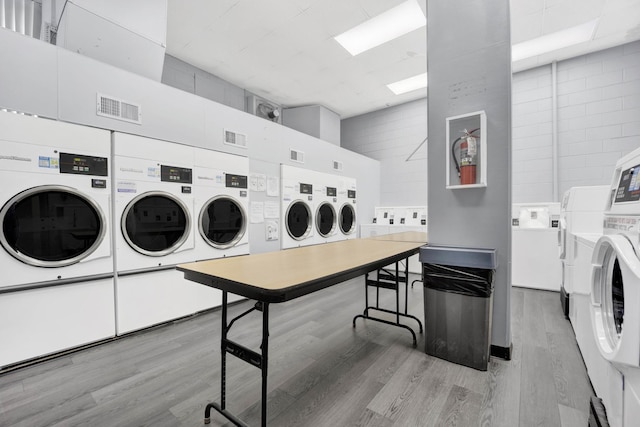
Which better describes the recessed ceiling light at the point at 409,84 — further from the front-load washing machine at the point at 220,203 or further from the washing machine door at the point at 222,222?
the washing machine door at the point at 222,222

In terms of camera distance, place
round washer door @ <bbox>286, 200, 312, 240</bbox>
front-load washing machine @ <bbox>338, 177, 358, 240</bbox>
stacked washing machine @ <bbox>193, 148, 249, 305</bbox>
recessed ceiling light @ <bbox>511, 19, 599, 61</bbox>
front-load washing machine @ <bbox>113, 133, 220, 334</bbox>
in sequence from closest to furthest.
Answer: front-load washing machine @ <bbox>113, 133, 220, 334</bbox>
stacked washing machine @ <bbox>193, 148, 249, 305</bbox>
recessed ceiling light @ <bbox>511, 19, 599, 61</bbox>
round washer door @ <bbox>286, 200, 312, 240</bbox>
front-load washing machine @ <bbox>338, 177, 358, 240</bbox>

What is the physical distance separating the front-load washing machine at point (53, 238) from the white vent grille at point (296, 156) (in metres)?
2.17

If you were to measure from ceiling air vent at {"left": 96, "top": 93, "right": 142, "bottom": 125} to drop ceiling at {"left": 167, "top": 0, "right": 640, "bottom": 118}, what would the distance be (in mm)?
1494

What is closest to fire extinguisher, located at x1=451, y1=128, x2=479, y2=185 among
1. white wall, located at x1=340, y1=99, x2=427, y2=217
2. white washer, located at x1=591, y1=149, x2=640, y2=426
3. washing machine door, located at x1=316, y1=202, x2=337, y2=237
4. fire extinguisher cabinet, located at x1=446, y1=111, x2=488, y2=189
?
fire extinguisher cabinet, located at x1=446, y1=111, x2=488, y2=189

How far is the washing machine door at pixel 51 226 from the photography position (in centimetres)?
186

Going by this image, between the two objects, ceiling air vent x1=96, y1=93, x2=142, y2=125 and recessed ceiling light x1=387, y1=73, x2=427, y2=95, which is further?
recessed ceiling light x1=387, y1=73, x2=427, y2=95

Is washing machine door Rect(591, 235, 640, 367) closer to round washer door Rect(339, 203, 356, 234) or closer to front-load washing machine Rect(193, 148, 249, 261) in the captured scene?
front-load washing machine Rect(193, 148, 249, 261)

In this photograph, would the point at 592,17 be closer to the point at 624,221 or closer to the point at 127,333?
the point at 624,221

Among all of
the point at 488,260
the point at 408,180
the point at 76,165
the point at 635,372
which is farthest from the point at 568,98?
the point at 76,165

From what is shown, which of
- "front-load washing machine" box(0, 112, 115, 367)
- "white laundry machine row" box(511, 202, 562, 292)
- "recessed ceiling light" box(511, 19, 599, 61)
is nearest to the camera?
"front-load washing machine" box(0, 112, 115, 367)

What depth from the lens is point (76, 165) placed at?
6.85ft

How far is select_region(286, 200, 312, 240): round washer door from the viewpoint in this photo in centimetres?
391

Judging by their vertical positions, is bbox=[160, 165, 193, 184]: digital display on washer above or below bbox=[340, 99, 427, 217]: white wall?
below

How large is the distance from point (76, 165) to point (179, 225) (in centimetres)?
93
